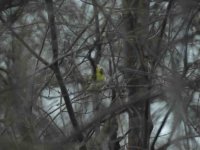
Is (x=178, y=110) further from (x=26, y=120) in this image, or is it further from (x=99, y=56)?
(x=99, y=56)

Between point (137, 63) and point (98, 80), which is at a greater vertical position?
point (137, 63)

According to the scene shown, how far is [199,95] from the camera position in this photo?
16.9 feet

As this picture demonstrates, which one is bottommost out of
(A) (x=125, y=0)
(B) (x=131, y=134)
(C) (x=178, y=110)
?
(B) (x=131, y=134)

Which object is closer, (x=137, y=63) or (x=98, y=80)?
(x=137, y=63)

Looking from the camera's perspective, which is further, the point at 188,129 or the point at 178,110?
the point at 188,129

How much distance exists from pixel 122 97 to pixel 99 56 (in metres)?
0.56

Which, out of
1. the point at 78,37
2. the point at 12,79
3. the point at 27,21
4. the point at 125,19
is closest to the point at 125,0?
the point at 125,19

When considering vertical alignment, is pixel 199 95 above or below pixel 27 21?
below

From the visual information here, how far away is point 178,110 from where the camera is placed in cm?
332

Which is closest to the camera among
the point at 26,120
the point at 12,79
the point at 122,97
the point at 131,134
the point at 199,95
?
the point at 12,79

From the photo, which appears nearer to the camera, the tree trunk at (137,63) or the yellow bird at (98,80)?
the tree trunk at (137,63)

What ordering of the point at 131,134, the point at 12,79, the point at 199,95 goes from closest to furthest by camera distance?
the point at 12,79 → the point at 199,95 → the point at 131,134

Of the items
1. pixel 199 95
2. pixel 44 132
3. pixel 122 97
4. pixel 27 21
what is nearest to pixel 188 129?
pixel 199 95

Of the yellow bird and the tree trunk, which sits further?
the yellow bird
